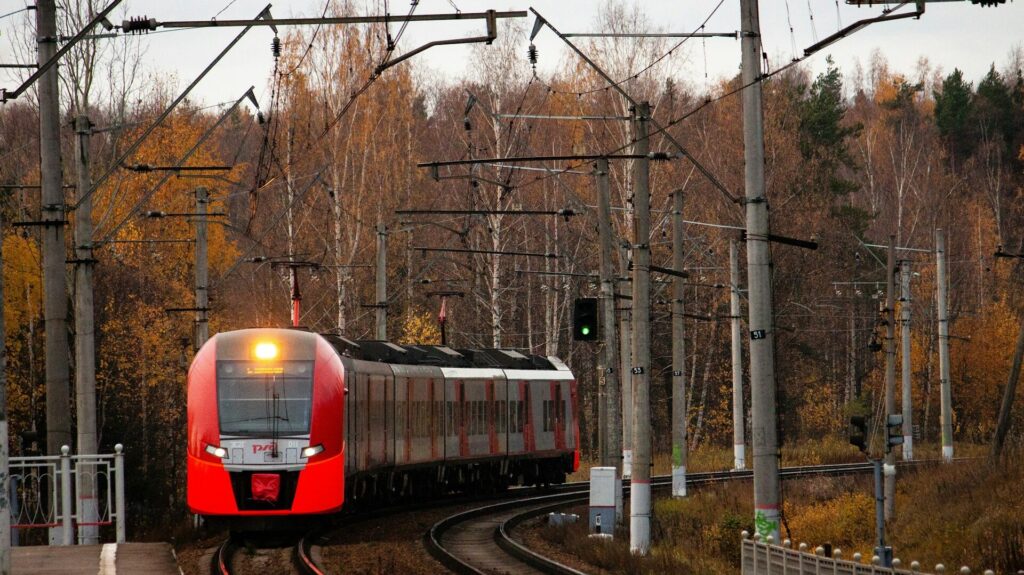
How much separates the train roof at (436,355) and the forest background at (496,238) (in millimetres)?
3525

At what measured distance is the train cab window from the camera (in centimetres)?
2138

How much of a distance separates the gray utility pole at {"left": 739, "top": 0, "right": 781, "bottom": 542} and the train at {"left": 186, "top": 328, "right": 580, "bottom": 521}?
6.41m

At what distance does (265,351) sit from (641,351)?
18.8ft

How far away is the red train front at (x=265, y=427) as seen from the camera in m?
21.1

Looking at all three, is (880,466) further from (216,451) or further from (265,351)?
(216,451)

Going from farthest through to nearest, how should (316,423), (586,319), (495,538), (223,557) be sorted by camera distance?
(586,319)
(495,538)
(316,423)
(223,557)

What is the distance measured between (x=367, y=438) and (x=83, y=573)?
9793 millimetres

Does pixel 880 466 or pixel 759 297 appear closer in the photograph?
pixel 759 297

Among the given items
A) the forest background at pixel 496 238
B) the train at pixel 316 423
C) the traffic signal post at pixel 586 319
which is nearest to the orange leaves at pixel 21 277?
the forest background at pixel 496 238

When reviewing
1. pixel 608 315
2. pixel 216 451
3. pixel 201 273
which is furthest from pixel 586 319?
pixel 201 273

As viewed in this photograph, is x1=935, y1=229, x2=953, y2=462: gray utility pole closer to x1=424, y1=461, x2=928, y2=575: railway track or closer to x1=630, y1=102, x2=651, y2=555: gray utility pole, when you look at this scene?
x1=424, y1=461, x2=928, y2=575: railway track

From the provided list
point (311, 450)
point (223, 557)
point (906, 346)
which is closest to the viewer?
point (223, 557)

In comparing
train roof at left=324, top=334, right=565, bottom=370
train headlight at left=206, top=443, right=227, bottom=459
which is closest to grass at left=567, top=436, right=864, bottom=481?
train roof at left=324, top=334, right=565, bottom=370

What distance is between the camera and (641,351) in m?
24.1
